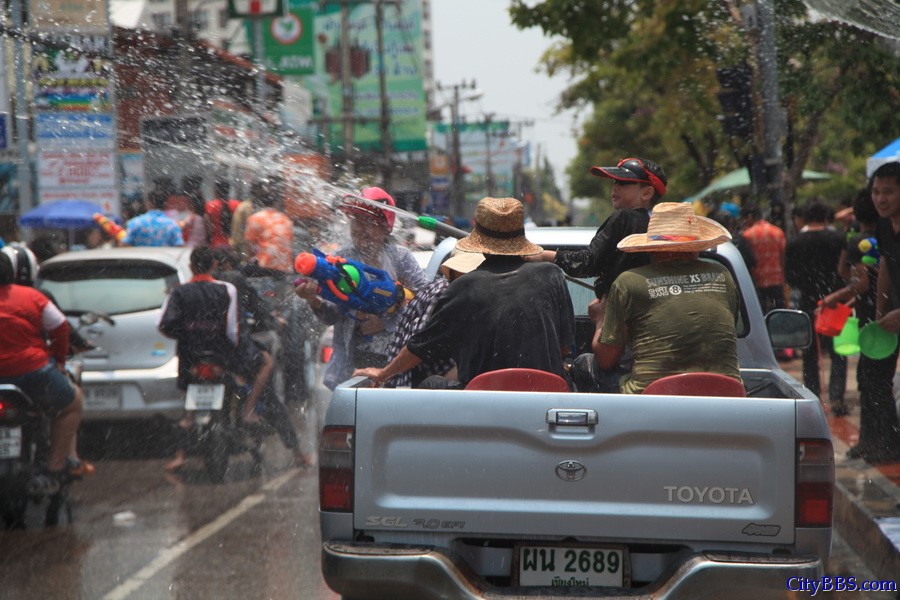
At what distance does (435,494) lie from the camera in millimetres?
3945

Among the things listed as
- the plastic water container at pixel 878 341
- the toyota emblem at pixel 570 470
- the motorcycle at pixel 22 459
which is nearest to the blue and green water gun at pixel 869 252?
the plastic water container at pixel 878 341

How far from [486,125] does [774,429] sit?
6700 cm

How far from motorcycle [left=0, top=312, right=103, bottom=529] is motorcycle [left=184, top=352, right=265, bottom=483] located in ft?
4.41

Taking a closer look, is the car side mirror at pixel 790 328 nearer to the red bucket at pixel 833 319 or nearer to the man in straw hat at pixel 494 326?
the man in straw hat at pixel 494 326

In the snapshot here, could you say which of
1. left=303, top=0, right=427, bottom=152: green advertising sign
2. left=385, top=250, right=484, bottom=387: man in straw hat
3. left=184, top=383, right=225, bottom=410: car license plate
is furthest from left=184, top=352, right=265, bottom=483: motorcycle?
left=303, top=0, right=427, bottom=152: green advertising sign

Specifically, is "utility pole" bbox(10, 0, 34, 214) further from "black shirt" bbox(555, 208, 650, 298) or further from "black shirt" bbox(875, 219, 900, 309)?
"black shirt" bbox(875, 219, 900, 309)

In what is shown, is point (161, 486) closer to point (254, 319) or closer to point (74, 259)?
point (254, 319)

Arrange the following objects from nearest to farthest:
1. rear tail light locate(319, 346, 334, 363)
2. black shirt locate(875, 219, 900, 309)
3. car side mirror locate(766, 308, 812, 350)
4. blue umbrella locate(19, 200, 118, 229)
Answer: car side mirror locate(766, 308, 812, 350)
black shirt locate(875, 219, 900, 309)
rear tail light locate(319, 346, 334, 363)
blue umbrella locate(19, 200, 118, 229)

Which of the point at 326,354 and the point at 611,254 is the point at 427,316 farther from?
the point at 326,354

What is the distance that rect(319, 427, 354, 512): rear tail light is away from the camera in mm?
3975

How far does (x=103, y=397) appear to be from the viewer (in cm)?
930

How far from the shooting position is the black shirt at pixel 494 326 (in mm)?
4512

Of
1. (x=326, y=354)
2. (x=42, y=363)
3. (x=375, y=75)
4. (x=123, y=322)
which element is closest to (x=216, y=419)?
(x=123, y=322)

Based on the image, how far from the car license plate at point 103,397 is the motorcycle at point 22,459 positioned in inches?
70.1
